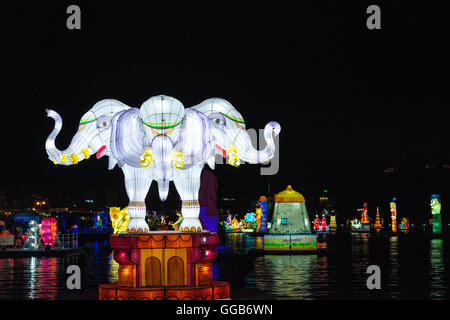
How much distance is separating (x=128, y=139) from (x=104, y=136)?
2.55 ft

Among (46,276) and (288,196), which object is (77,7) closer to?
(46,276)

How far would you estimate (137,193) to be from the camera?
11758 millimetres

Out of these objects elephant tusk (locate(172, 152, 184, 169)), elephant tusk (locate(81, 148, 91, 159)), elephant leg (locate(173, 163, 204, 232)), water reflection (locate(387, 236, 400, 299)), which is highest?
elephant tusk (locate(81, 148, 91, 159))

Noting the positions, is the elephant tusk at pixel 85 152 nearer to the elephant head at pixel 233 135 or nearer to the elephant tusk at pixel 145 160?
the elephant tusk at pixel 145 160

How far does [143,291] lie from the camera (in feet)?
36.5

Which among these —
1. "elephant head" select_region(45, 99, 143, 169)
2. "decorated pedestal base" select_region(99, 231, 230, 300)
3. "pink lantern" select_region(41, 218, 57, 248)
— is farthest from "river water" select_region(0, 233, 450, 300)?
"pink lantern" select_region(41, 218, 57, 248)

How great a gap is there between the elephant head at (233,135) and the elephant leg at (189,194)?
0.68m

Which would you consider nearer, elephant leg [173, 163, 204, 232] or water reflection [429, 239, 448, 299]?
elephant leg [173, 163, 204, 232]

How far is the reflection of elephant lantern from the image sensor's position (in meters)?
11.7

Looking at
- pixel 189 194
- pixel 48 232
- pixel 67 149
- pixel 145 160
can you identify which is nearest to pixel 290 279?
pixel 189 194

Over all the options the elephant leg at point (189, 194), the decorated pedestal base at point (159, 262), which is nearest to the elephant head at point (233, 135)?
the elephant leg at point (189, 194)

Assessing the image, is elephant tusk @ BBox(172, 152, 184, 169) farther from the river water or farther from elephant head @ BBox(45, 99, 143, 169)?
the river water

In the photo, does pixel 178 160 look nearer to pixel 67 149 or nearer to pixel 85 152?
pixel 85 152

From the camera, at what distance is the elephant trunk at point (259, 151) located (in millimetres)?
11914
